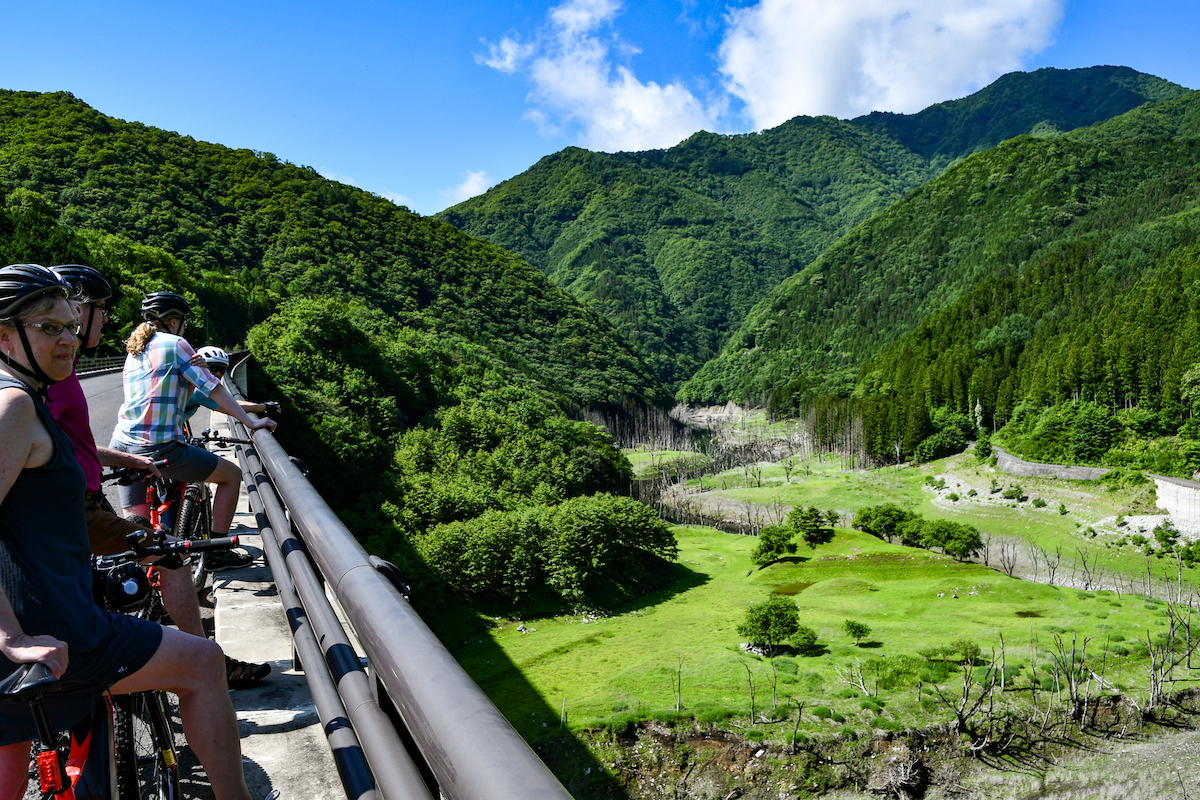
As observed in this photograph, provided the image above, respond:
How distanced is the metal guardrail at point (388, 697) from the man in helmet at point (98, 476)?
89 cm

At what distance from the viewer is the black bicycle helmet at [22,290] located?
2172 millimetres

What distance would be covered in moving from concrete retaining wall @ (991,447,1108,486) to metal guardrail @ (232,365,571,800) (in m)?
94.8

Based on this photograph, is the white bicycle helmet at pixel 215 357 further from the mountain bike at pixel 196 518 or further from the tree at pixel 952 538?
the tree at pixel 952 538

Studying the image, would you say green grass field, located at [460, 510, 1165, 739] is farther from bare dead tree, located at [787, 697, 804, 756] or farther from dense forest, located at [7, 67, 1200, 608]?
dense forest, located at [7, 67, 1200, 608]

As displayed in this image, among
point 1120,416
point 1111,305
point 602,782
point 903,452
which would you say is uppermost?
point 1111,305

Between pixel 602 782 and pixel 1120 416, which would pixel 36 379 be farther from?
pixel 1120 416

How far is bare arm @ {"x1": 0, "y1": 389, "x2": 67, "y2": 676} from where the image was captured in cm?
195

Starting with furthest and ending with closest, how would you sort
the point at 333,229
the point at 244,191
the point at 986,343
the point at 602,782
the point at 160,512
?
1. the point at 986,343
2. the point at 333,229
3. the point at 244,191
4. the point at 602,782
5. the point at 160,512

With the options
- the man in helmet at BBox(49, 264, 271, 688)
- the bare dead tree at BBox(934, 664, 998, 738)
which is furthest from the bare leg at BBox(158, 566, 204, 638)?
the bare dead tree at BBox(934, 664, 998, 738)

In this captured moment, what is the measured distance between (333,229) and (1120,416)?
11064cm

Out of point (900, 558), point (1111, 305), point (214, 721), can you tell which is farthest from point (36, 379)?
point (1111, 305)

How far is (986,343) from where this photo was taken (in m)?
131

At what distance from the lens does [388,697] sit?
2.04m

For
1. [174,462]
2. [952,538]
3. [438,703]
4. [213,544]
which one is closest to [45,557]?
[213,544]
